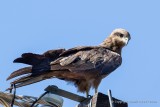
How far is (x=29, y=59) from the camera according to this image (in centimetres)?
653

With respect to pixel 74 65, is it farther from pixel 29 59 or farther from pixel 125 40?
pixel 125 40

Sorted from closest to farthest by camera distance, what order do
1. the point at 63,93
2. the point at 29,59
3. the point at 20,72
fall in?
the point at 63,93, the point at 20,72, the point at 29,59

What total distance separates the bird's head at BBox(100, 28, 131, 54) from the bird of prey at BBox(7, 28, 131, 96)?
157 millimetres

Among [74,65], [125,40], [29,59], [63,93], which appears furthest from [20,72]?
[125,40]

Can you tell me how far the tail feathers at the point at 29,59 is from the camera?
250 inches

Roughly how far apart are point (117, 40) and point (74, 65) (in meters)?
2.38

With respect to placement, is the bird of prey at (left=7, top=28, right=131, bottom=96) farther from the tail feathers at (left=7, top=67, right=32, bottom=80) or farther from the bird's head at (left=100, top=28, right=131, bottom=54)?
the bird's head at (left=100, top=28, right=131, bottom=54)

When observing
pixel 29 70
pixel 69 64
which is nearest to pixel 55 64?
pixel 69 64

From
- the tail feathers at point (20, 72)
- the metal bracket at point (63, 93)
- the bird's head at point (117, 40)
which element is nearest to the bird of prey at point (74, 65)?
the tail feathers at point (20, 72)

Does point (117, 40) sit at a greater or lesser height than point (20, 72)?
greater

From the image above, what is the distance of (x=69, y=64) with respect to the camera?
7.59 metres

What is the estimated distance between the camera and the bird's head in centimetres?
973

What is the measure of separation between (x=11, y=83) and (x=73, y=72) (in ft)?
6.28

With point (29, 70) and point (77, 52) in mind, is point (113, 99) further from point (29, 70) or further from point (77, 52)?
point (77, 52)
